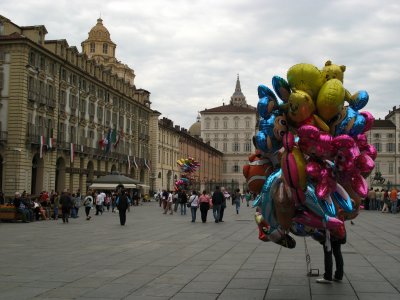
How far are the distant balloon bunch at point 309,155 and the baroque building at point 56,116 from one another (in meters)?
38.2

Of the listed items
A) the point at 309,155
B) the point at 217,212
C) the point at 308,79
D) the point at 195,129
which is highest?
the point at 195,129

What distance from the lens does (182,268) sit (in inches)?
410

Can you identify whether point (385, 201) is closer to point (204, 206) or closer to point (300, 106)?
point (204, 206)

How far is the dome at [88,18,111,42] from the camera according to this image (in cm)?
8062

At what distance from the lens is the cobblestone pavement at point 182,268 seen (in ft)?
26.2

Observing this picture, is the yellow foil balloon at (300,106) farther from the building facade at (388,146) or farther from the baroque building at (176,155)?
the building facade at (388,146)

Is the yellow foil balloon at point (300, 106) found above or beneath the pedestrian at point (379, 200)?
above

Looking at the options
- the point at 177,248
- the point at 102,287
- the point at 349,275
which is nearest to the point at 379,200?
the point at 177,248

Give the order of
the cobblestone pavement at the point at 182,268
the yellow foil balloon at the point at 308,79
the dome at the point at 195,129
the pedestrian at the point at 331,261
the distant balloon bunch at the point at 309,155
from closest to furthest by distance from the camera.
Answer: the distant balloon bunch at the point at 309,155, the yellow foil balloon at the point at 308,79, the cobblestone pavement at the point at 182,268, the pedestrian at the point at 331,261, the dome at the point at 195,129

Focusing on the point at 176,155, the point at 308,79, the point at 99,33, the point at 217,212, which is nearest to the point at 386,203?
the point at 217,212

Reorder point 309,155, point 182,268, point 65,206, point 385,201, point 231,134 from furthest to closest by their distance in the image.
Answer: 1. point 231,134
2. point 385,201
3. point 65,206
4. point 182,268
5. point 309,155

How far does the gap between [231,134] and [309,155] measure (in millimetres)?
114854

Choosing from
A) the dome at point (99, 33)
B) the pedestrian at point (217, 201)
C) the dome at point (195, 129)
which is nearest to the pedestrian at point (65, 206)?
the pedestrian at point (217, 201)

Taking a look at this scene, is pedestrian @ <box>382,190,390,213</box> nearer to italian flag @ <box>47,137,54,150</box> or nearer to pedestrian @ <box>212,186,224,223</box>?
pedestrian @ <box>212,186,224,223</box>
